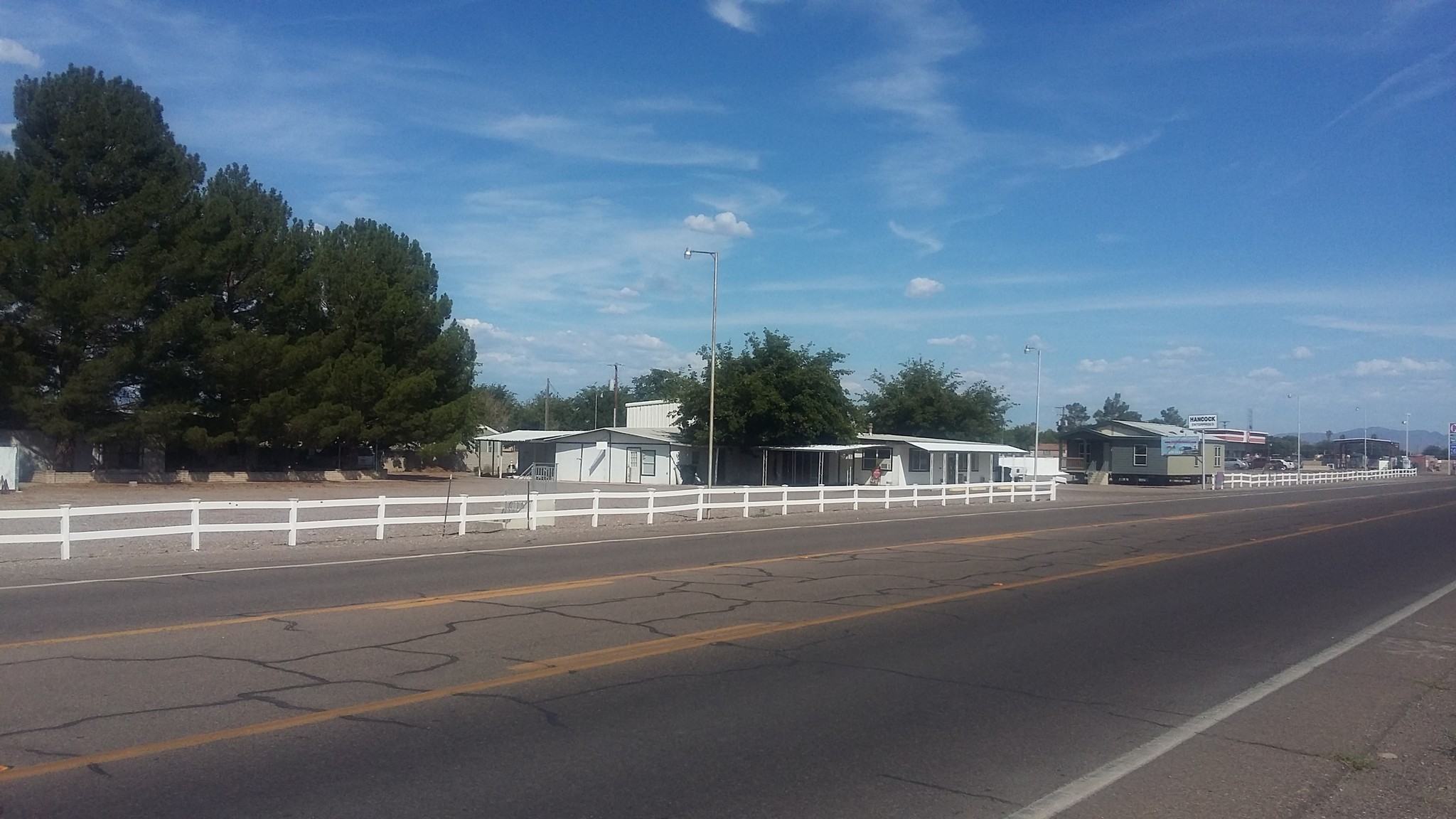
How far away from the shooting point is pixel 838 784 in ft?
22.4

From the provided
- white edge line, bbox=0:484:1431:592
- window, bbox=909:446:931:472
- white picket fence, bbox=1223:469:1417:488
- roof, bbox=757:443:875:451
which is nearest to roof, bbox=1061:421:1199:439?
white picket fence, bbox=1223:469:1417:488

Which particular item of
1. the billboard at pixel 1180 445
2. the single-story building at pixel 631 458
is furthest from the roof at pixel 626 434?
the billboard at pixel 1180 445

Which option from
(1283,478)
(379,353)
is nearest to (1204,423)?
(1283,478)

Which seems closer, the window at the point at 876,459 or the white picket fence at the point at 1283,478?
the window at the point at 876,459

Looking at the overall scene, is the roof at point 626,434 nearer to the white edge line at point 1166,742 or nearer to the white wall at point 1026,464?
the white wall at point 1026,464

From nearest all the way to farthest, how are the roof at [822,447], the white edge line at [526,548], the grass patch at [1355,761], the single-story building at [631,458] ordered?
the grass patch at [1355,761] → the white edge line at [526,548] → the roof at [822,447] → the single-story building at [631,458]

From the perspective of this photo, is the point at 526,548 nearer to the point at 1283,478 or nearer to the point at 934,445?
the point at 934,445

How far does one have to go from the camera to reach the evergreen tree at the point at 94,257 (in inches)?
1618

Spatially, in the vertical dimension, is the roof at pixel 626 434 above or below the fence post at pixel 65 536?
above

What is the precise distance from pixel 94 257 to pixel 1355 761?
44674mm

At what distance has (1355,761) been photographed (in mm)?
7762

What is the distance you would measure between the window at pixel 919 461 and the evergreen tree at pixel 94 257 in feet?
126

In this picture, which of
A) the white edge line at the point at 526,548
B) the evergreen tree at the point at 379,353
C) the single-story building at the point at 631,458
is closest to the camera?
the white edge line at the point at 526,548

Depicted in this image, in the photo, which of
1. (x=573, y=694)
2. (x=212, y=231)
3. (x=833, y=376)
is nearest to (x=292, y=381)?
(x=212, y=231)
